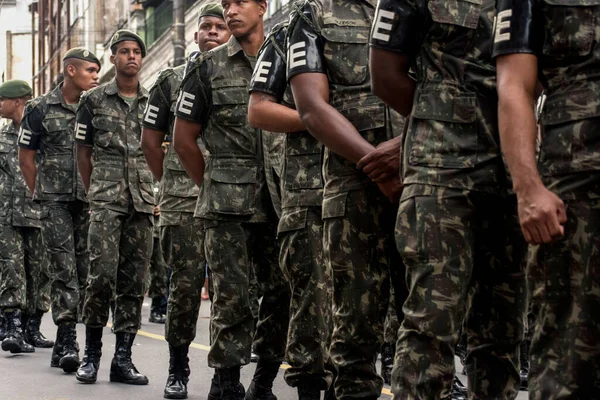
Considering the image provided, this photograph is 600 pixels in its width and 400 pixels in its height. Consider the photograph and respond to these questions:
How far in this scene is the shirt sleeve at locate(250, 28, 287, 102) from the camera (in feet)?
20.2

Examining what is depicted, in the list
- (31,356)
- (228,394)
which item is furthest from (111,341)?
(228,394)

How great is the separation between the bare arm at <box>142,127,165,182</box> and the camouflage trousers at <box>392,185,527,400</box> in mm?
3949

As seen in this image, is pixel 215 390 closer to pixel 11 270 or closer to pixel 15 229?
pixel 11 270

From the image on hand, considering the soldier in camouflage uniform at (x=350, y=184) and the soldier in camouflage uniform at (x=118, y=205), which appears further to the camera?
the soldier in camouflage uniform at (x=118, y=205)

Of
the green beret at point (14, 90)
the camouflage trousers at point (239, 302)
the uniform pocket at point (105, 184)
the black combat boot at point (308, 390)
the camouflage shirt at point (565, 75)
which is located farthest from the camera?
the green beret at point (14, 90)

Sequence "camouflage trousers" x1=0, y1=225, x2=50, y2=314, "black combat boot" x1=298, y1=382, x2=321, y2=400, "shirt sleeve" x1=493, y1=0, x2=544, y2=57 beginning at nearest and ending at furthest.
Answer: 1. "shirt sleeve" x1=493, y1=0, x2=544, y2=57
2. "black combat boot" x1=298, y1=382, x2=321, y2=400
3. "camouflage trousers" x1=0, y1=225, x2=50, y2=314

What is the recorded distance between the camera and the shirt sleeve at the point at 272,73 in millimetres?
6145

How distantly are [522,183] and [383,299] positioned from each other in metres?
1.34

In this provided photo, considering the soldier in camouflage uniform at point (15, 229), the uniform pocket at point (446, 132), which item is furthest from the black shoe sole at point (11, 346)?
the uniform pocket at point (446, 132)

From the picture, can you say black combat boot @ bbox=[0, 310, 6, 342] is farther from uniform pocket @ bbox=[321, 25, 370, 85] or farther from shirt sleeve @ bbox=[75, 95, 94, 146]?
uniform pocket @ bbox=[321, 25, 370, 85]

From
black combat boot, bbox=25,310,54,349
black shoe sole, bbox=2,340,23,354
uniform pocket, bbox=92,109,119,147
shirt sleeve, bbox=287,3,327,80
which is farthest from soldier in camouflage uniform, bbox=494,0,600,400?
black combat boot, bbox=25,310,54,349

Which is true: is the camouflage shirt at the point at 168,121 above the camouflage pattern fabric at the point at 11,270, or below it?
above

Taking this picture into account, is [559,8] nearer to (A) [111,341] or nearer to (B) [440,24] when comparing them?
(B) [440,24]

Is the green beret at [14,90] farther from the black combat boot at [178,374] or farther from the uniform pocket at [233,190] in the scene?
the uniform pocket at [233,190]
